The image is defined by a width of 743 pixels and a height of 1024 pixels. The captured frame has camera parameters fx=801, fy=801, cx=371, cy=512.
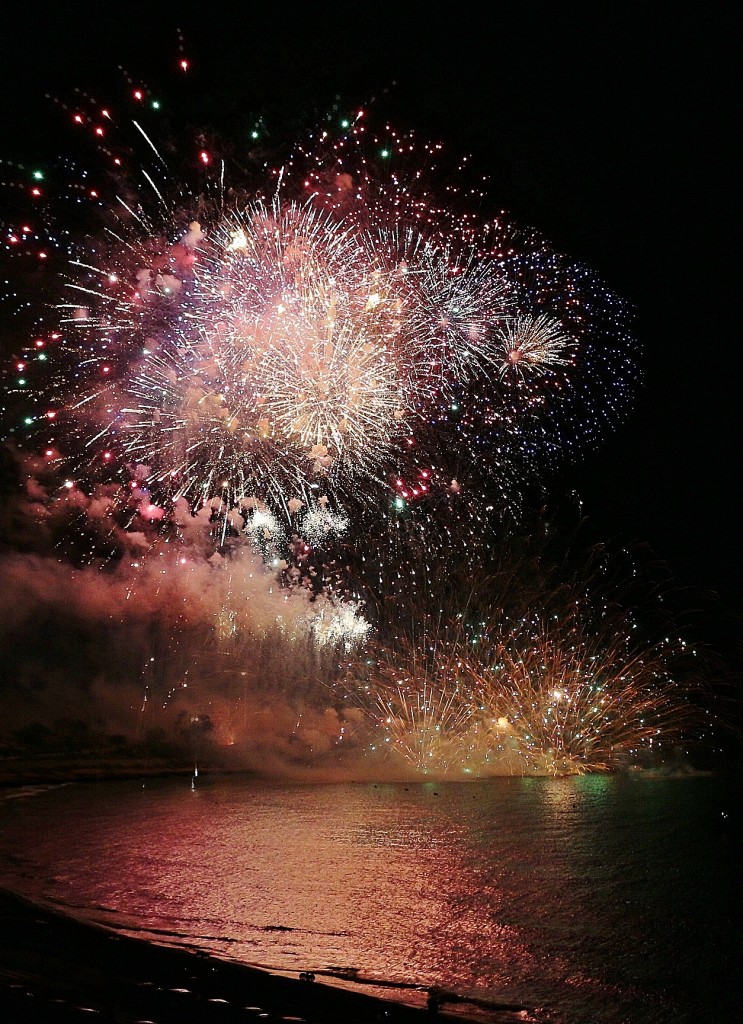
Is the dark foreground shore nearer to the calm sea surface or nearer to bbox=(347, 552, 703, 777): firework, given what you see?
the calm sea surface

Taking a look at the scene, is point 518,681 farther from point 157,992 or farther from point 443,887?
point 157,992

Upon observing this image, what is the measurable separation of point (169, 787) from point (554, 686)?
6345 millimetres

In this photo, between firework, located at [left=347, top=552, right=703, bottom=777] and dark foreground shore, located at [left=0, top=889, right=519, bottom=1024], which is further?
firework, located at [left=347, top=552, right=703, bottom=777]

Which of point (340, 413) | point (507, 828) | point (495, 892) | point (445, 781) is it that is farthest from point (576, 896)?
point (445, 781)

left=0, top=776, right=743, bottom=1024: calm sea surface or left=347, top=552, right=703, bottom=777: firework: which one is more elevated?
left=347, top=552, right=703, bottom=777: firework

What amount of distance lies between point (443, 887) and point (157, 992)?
2401 millimetres

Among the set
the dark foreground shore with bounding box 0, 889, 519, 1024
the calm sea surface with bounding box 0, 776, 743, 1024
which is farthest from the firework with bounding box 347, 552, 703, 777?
the dark foreground shore with bounding box 0, 889, 519, 1024

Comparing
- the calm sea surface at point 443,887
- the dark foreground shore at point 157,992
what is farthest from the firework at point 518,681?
the dark foreground shore at point 157,992

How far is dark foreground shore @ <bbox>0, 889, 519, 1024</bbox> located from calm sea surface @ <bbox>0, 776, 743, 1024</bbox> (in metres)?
0.24

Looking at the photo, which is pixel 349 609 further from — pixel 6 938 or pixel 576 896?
pixel 6 938

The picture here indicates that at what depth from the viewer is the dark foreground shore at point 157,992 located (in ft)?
9.98

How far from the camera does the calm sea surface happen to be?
3.58 m

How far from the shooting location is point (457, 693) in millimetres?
13336

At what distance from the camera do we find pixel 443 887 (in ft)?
17.1
